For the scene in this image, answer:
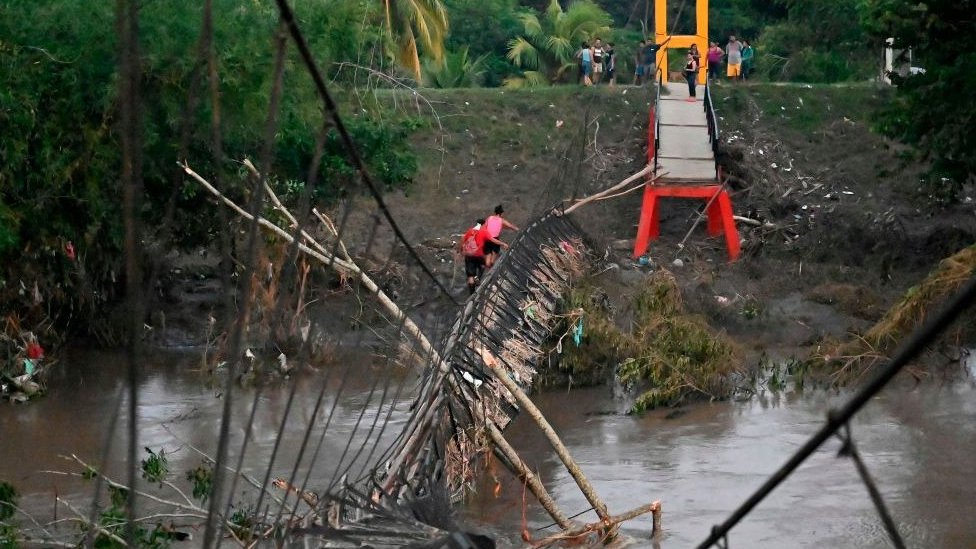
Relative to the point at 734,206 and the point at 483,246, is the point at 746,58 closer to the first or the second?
the point at 734,206

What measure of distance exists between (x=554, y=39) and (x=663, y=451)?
1621 cm

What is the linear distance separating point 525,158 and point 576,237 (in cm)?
744

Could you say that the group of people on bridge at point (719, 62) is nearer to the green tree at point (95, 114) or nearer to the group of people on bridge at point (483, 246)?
the group of people on bridge at point (483, 246)

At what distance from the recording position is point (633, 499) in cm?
970

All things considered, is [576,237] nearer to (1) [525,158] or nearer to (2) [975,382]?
(2) [975,382]

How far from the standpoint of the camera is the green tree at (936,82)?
545 inches

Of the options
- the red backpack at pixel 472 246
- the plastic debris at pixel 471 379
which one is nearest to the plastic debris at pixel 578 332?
the red backpack at pixel 472 246

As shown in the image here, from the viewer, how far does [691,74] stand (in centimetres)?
2100

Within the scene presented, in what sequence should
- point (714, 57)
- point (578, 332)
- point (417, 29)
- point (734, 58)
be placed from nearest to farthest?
point (578, 332) < point (417, 29) < point (714, 57) < point (734, 58)

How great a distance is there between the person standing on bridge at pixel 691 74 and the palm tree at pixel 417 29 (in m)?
3.85

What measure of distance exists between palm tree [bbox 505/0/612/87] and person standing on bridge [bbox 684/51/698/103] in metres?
4.05

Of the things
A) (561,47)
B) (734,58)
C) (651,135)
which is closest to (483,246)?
(651,135)

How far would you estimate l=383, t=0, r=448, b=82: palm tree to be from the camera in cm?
1841

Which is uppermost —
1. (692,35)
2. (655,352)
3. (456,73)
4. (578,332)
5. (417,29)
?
(417,29)
